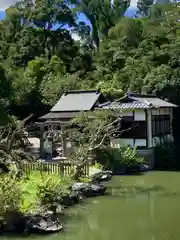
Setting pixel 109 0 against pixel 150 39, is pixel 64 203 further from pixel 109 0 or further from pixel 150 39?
pixel 109 0

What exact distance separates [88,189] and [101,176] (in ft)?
9.17

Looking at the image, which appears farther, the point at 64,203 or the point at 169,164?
the point at 169,164

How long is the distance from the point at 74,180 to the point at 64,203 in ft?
6.90

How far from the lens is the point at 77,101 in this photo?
77.0 feet

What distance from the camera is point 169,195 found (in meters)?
13.4

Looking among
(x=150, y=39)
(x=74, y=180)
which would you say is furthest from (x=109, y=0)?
(x=74, y=180)

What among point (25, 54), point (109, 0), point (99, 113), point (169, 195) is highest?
point (109, 0)

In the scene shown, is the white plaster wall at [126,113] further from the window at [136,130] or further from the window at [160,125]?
the window at [160,125]

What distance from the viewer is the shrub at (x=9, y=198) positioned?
9102mm

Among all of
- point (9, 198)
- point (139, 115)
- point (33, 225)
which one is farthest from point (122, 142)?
point (9, 198)

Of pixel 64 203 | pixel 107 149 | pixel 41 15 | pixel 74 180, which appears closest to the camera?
pixel 64 203

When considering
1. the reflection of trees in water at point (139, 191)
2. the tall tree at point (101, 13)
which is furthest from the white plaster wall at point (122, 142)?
the tall tree at point (101, 13)

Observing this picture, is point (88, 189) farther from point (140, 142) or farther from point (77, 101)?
point (77, 101)

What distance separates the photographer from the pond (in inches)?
365
